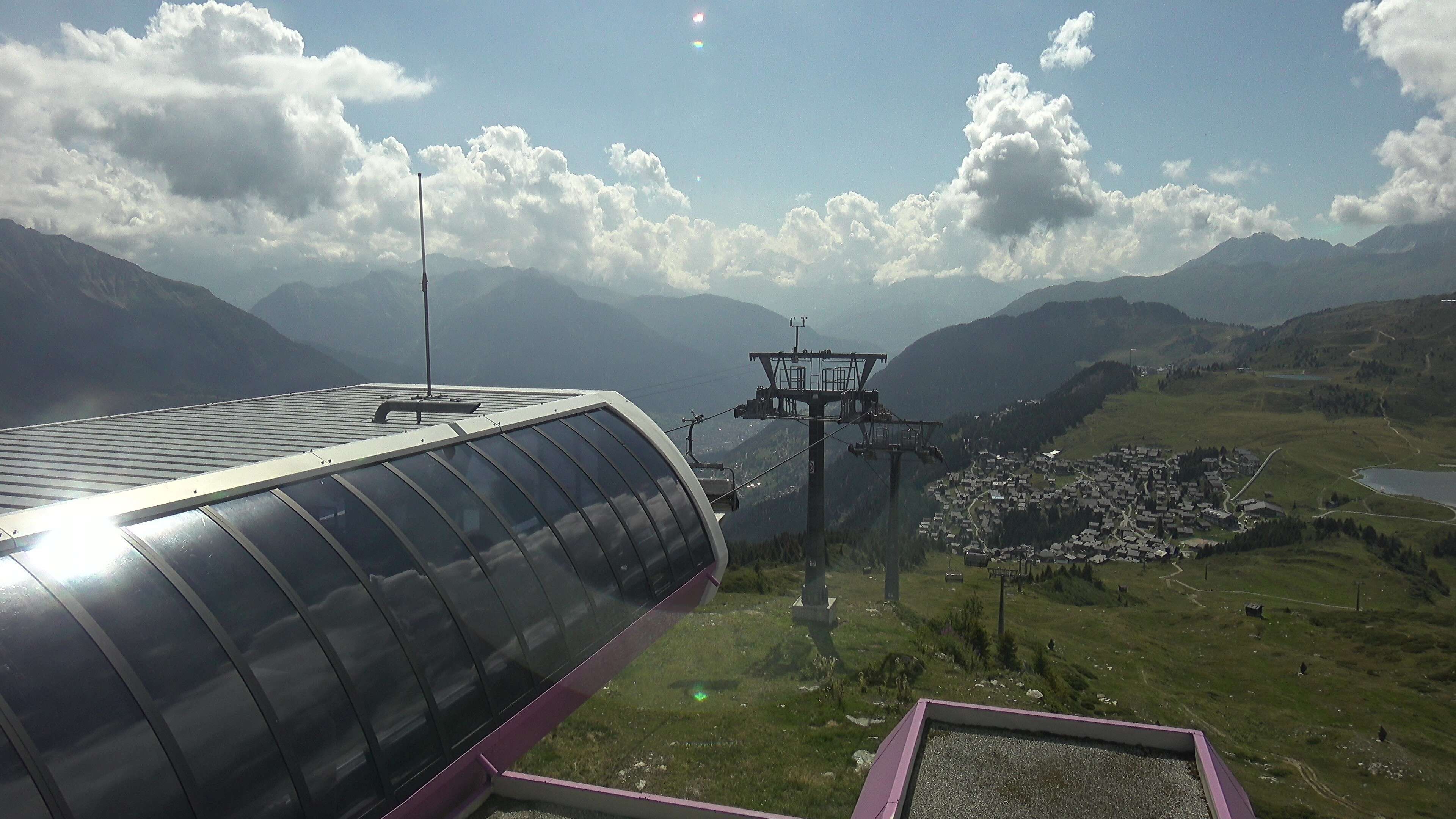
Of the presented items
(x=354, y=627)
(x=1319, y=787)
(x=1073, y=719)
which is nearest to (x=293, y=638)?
(x=354, y=627)

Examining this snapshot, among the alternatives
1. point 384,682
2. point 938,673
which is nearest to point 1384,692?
point 938,673

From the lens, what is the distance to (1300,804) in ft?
107

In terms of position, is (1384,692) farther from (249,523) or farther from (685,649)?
(249,523)

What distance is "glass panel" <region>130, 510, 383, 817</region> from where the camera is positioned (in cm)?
825

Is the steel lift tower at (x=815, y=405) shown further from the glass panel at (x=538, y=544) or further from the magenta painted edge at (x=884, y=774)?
the glass panel at (x=538, y=544)

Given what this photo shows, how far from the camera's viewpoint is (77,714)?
677 centimetres

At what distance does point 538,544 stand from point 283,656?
5.31m

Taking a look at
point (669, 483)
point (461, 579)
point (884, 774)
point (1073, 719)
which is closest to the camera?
point (461, 579)

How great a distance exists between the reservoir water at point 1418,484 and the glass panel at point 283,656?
777ft

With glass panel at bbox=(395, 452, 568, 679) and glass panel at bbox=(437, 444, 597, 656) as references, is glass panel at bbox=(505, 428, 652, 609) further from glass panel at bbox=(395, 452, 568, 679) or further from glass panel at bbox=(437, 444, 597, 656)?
glass panel at bbox=(395, 452, 568, 679)

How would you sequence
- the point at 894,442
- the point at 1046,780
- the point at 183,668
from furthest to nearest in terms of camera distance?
the point at 894,442
the point at 1046,780
the point at 183,668

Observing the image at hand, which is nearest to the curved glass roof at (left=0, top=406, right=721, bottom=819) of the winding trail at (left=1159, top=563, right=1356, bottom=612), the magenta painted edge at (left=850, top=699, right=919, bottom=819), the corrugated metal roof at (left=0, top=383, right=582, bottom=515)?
the corrugated metal roof at (left=0, top=383, right=582, bottom=515)

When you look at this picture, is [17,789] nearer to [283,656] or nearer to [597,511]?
[283,656]

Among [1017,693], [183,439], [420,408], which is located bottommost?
[1017,693]
